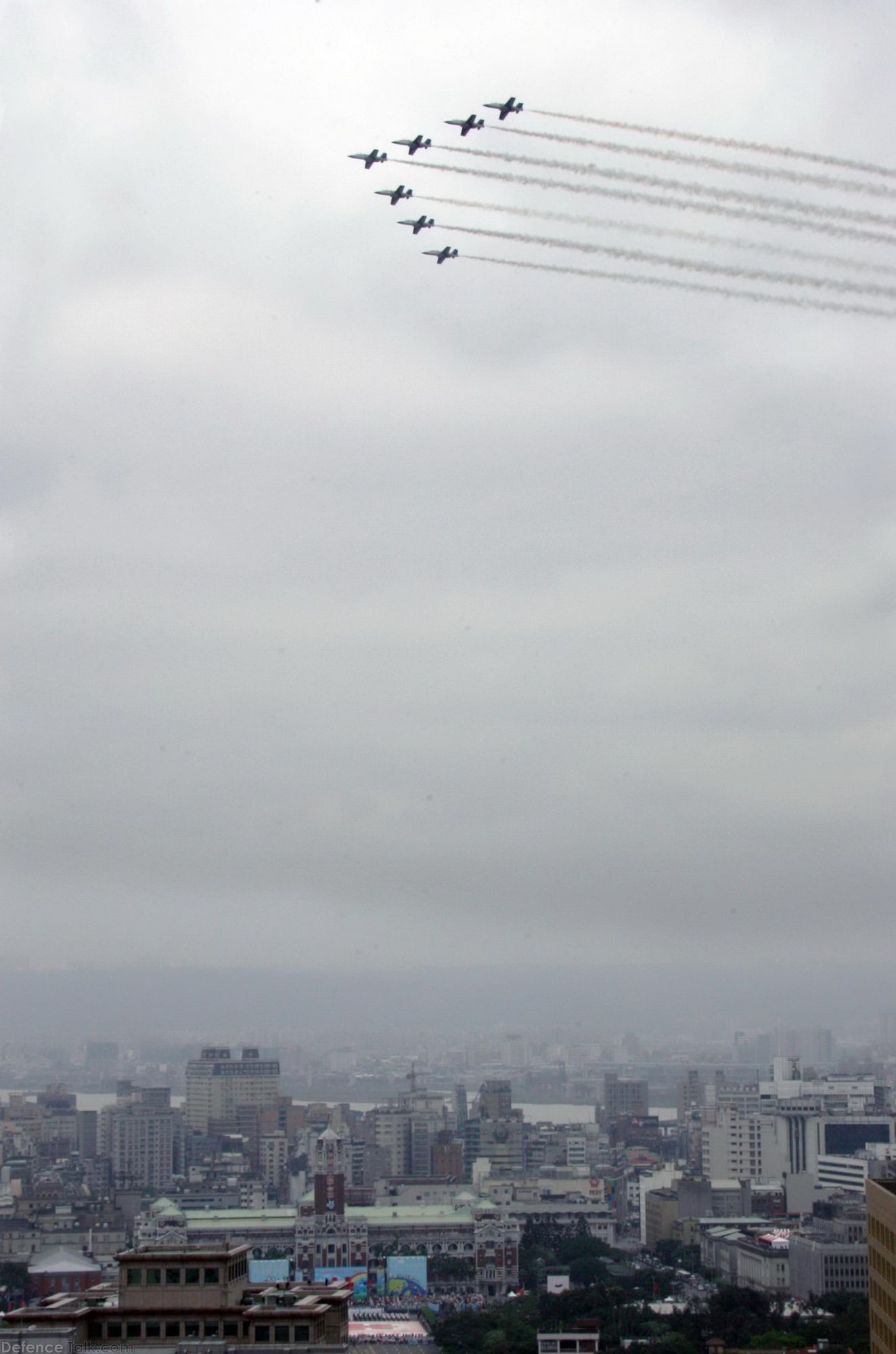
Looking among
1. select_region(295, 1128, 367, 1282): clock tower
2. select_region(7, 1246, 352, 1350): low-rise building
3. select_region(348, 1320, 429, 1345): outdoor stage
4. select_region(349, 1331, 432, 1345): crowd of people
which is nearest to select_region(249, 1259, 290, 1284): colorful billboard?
select_region(295, 1128, 367, 1282): clock tower

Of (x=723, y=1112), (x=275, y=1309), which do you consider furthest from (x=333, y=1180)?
(x=275, y=1309)

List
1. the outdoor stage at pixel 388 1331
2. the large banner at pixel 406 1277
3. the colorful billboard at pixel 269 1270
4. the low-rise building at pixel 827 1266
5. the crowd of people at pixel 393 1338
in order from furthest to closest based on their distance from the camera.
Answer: the large banner at pixel 406 1277, the colorful billboard at pixel 269 1270, the low-rise building at pixel 827 1266, the outdoor stage at pixel 388 1331, the crowd of people at pixel 393 1338

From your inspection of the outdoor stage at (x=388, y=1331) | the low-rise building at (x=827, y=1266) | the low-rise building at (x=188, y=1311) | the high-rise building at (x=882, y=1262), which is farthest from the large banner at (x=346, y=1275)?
the low-rise building at (x=188, y=1311)

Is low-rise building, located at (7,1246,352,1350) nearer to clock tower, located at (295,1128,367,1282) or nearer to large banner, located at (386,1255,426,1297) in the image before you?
large banner, located at (386,1255,426,1297)

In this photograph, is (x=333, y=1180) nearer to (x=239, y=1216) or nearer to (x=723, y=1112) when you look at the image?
(x=239, y=1216)

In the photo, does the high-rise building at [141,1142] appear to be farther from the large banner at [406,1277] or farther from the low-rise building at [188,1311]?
the low-rise building at [188,1311]

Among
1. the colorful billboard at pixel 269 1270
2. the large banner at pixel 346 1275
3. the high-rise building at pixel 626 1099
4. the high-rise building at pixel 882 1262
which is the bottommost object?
the large banner at pixel 346 1275

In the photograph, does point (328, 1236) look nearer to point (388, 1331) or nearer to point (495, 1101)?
point (388, 1331)

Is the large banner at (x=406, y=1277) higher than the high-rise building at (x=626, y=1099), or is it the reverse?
the high-rise building at (x=626, y=1099)

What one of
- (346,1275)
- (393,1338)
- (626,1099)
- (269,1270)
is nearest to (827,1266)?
(393,1338)
